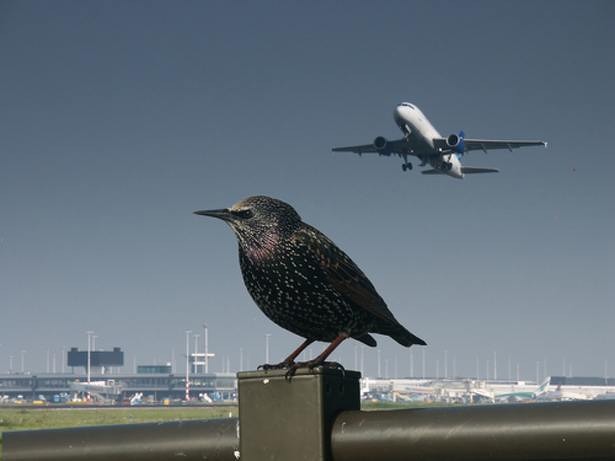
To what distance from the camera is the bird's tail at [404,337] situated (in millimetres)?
3257

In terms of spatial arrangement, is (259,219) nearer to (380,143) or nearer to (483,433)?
(483,433)

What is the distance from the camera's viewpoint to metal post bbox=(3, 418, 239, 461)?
97.2 inches

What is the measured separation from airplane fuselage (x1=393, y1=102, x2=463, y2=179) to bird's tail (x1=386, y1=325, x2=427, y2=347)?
62.0m

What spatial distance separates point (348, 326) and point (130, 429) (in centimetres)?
85

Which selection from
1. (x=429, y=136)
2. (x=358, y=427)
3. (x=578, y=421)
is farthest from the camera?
(x=429, y=136)

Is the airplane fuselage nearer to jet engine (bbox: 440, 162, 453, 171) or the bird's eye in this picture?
jet engine (bbox: 440, 162, 453, 171)

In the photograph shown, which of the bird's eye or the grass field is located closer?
the bird's eye

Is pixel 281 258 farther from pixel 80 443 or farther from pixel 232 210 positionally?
pixel 80 443

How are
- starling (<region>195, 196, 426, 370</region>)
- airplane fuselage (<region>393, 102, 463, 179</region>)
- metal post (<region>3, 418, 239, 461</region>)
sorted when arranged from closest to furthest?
1. metal post (<region>3, 418, 239, 461</region>)
2. starling (<region>195, 196, 426, 370</region>)
3. airplane fuselage (<region>393, 102, 463, 179</region>)

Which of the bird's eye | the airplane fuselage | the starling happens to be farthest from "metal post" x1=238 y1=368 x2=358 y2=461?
the airplane fuselage

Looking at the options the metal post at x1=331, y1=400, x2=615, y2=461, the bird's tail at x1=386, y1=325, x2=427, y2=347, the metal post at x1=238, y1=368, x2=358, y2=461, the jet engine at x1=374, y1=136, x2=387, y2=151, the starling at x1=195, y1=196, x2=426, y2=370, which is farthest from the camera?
the jet engine at x1=374, y1=136, x2=387, y2=151

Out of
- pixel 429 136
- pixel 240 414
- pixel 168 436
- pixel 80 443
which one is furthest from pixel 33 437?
pixel 429 136

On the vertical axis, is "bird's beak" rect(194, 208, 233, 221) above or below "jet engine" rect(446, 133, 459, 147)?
below

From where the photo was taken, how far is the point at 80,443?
2557 mm
